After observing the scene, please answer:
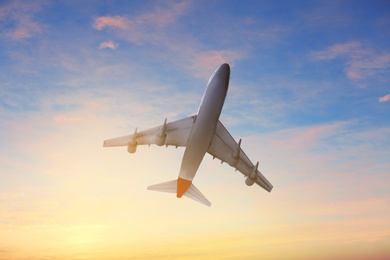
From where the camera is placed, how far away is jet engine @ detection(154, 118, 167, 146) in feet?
240

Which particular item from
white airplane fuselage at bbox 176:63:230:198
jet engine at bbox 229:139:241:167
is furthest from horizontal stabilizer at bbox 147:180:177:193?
jet engine at bbox 229:139:241:167

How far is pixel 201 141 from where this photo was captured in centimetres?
6731

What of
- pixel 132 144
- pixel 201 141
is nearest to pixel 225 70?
pixel 201 141

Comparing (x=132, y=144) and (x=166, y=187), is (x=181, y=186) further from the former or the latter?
(x=132, y=144)

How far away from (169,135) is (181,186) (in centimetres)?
1064

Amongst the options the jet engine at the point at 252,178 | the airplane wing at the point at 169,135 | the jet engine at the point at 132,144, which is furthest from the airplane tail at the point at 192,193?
the jet engine at the point at 132,144

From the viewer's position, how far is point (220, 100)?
204 feet

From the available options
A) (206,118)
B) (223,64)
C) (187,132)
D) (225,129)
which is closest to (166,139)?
(187,132)

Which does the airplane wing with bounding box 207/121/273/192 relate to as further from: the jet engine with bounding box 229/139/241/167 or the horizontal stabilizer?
the horizontal stabilizer

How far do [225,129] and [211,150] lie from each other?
5222mm

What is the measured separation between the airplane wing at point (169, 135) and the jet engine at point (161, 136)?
84.3 inches

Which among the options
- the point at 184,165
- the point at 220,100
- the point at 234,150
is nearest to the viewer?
the point at 220,100

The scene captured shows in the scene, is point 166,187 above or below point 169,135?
below

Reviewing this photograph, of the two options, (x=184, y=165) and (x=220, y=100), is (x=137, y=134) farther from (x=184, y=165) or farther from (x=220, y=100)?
(x=220, y=100)
